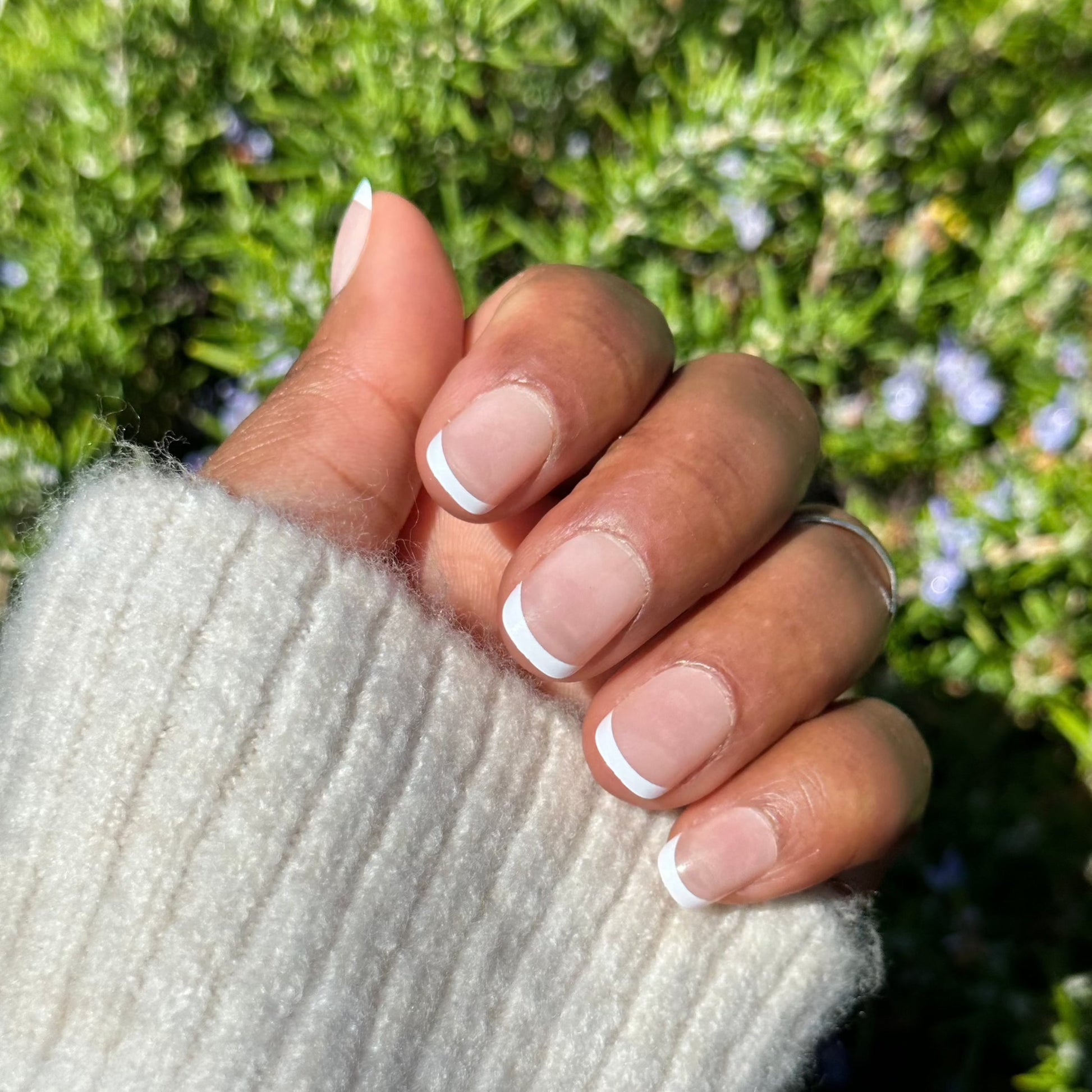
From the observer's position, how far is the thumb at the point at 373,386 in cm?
102

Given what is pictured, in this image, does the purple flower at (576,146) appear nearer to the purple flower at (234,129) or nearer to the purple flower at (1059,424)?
the purple flower at (234,129)

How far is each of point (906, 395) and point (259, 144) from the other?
126cm

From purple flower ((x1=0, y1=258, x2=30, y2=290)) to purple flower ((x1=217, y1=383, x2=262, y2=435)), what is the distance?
1.23 ft

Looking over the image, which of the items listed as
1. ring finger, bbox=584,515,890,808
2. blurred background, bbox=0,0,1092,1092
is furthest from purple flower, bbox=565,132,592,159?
ring finger, bbox=584,515,890,808

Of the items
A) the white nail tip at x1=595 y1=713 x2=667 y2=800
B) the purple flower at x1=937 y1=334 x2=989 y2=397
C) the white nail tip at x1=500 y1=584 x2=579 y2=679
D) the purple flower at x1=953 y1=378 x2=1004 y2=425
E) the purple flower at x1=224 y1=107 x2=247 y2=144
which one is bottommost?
the purple flower at x1=953 y1=378 x2=1004 y2=425

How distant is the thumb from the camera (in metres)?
1.02

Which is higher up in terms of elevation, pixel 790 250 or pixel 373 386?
pixel 373 386

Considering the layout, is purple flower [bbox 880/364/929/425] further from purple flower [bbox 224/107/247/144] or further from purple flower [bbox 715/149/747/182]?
purple flower [bbox 224/107/247/144]

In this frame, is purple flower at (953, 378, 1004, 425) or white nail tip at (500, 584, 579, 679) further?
purple flower at (953, 378, 1004, 425)

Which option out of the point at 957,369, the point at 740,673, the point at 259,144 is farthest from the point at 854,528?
the point at 259,144

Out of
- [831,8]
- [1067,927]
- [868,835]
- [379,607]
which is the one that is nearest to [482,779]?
[379,607]

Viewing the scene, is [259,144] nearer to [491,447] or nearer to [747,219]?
[747,219]

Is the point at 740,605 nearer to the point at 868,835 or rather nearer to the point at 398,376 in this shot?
the point at 868,835

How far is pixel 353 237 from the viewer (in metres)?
1.12
